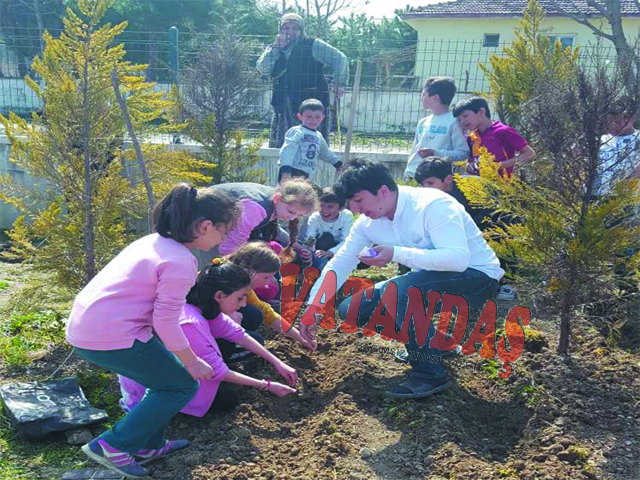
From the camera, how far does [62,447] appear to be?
329 centimetres

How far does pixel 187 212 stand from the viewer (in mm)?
2797

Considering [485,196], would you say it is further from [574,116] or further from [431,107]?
[431,107]

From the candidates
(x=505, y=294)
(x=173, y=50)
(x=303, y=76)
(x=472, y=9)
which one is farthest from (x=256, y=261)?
(x=472, y=9)

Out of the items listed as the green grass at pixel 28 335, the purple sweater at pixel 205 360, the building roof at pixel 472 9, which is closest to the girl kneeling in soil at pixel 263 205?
the purple sweater at pixel 205 360

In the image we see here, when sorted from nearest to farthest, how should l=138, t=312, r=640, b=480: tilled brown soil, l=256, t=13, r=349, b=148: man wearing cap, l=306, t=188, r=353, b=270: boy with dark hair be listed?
1. l=138, t=312, r=640, b=480: tilled brown soil
2. l=306, t=188, r=353, b=270: boy with dark hair
3. l=256, t=13, r=349, b=148: man wearing cap

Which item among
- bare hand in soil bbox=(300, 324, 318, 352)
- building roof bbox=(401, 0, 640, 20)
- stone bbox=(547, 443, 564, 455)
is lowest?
stone bbox=(547, 443, 564, 455)

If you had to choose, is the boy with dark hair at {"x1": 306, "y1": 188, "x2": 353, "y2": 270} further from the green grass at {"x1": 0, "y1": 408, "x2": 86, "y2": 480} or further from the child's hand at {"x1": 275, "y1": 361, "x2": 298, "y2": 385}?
the green grass at {"x1": 0, "y1": 408, "x2": 86, "y2": 480}

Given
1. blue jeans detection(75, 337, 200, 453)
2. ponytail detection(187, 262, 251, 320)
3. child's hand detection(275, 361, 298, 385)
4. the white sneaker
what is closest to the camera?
blue jeans detection(75, 337, 200, 453)

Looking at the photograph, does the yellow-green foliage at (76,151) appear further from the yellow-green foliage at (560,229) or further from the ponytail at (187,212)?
the yellow-green foliage at (560,229)

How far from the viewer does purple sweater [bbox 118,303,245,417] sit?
3.34 m

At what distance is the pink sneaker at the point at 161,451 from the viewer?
3053 mm

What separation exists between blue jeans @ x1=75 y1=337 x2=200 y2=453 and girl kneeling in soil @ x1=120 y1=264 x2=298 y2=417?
40 centimetres

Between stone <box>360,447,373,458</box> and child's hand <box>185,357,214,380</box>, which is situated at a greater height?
child's hand <box>185,357,214,380</box>

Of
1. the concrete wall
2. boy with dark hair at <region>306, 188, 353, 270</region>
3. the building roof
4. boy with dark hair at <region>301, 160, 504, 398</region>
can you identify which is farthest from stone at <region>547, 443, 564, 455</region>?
the building roof
